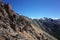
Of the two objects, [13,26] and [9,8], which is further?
[9,8]

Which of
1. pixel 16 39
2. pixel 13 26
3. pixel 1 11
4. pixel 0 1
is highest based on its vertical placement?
pixel 0 1

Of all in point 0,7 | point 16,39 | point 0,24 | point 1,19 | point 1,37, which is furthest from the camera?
point 0,7

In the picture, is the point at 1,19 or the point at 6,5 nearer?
the point at 1,19

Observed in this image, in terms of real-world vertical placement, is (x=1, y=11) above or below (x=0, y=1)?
below

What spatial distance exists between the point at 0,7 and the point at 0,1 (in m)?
8.75

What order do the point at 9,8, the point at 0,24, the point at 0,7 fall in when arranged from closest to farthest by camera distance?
the point at 0,24
the point at 0,7
the point at 9,8

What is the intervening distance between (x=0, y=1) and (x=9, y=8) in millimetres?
14837

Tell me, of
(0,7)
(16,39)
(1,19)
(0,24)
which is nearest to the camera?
(16,39)

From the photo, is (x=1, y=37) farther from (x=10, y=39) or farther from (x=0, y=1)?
(x=0, y=1)

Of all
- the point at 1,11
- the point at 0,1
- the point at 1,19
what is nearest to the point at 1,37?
the point at 1,19

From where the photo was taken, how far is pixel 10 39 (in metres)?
65.2

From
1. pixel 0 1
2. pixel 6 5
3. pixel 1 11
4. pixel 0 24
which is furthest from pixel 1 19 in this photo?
pixel 6 5

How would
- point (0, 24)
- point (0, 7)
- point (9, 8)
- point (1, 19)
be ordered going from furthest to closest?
point (9, 8) < point (0, 7) < point (1, 19) < point (0, 24)

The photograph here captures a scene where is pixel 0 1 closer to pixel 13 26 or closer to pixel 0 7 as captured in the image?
pixel 0 7
